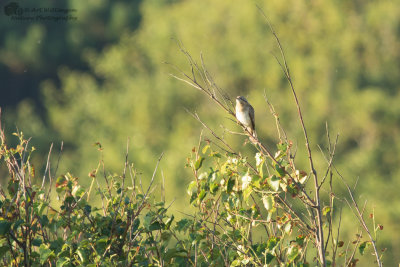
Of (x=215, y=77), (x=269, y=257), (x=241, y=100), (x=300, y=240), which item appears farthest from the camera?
(x=215, y=77)

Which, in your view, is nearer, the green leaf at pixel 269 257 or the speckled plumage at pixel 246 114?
the green leaf at pixel 269 257

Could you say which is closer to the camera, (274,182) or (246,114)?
(274,182)

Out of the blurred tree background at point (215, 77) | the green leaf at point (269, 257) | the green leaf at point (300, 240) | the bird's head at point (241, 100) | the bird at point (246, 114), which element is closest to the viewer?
the green leaf at point (269, 257)

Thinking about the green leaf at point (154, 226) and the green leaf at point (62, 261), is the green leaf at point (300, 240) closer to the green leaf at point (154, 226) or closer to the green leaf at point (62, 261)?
the green leaf at point (154, 226)

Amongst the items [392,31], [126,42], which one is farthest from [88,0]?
[392,31]

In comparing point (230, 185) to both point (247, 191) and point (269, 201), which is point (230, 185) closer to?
point (247, 191)

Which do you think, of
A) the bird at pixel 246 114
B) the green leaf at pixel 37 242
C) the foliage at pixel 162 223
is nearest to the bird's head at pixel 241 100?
the bird at pixel 246 114

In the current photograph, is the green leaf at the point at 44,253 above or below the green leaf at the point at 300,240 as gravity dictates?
above

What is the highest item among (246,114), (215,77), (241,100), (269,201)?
(215,77)

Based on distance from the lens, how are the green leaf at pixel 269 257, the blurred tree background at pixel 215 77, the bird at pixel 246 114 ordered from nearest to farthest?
the green leaf at pixel 269 257
the bird at pixel 246 114
the blurred tree background at pixel 215 77

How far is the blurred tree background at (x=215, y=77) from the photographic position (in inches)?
965

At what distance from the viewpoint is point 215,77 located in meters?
25.7

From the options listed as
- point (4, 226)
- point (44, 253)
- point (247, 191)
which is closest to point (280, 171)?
point (247, 191)

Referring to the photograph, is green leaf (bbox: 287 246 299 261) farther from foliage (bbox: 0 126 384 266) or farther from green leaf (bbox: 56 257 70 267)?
green leaf (bbox: 56 257 70 267)
